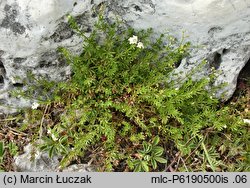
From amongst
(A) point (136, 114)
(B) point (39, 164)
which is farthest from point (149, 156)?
(B) point (39, 164)

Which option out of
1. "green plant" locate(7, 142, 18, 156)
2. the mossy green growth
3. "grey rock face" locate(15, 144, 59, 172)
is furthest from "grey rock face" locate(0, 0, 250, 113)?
"grey rock face" locate(15, 144, 59, 172)

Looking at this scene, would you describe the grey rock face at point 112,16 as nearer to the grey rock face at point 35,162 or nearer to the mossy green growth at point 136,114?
the mossy green growth at point 136,114

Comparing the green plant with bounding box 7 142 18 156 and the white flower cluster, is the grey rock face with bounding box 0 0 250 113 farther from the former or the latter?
the green plant with bounding box 7 142 18 156

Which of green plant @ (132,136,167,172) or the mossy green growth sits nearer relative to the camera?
the mossy green growth

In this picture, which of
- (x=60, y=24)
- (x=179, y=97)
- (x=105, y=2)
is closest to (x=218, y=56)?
(x=179, y=97)

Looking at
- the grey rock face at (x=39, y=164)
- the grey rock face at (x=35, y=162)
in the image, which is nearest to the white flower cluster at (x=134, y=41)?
the grey rock face at (x=39, y=164)

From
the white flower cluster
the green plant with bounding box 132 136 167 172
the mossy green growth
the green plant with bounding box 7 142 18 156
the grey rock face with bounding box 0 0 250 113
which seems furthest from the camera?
the green plant with bounding box 7 142 18 156

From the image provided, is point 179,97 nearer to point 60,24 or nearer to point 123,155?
point 123,155
